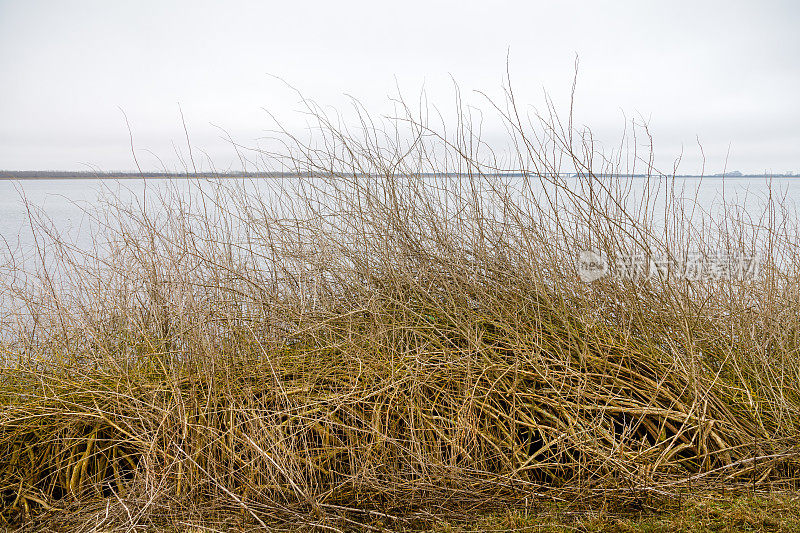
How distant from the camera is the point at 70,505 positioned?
7.09 ft

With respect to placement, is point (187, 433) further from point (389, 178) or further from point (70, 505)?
point (389, 178)

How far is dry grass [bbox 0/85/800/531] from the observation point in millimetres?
2188

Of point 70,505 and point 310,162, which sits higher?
point 310,162

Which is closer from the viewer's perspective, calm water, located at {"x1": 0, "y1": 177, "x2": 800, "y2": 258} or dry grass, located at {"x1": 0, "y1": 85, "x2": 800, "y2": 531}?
dry grass, located at {"x1": 0, "y1": 85, "x2": 800, "y2": 531}

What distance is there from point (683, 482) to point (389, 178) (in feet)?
6.68

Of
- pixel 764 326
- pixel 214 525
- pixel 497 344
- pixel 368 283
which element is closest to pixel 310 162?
pixel 368 283

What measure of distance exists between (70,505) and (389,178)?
215 cm

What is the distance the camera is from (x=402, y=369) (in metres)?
2.62

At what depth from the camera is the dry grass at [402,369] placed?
2.19m

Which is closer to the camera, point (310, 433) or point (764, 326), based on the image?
point (310, 433)

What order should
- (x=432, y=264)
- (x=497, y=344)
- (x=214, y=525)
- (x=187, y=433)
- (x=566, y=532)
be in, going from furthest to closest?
1. (x=432, y=264)
2. (x=497, y=344)
3. (x=187, y=433)
4. (x=214, y=525)
5. (x=566, y=532)

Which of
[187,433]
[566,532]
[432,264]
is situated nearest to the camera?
[566,532]

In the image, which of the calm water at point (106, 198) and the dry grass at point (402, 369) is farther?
the calm water at point (106, 198)

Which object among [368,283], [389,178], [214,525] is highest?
[389,178]
